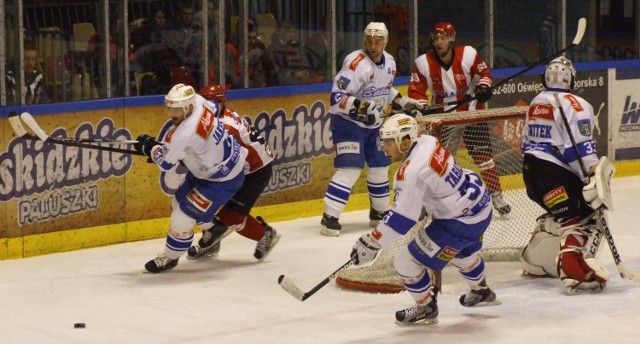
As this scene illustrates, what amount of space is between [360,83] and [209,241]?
4.78 ft

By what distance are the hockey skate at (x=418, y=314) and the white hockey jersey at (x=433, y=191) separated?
40 cm

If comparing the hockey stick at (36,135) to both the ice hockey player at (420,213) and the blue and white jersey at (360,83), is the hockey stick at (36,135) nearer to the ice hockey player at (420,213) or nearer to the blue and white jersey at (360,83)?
the blue and white jersey at (360,83)

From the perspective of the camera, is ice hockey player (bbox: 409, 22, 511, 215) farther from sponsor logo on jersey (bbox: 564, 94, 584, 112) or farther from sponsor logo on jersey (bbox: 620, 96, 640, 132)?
sponsor logo on jersey (bbox: 620, 96, 640, 132)

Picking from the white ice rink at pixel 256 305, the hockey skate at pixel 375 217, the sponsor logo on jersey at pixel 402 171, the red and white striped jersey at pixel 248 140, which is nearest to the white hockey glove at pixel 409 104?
the hockey skate at pixel 375 217

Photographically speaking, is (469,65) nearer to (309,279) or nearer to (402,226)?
(309,279)

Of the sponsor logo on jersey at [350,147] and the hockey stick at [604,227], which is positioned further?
the sponsor logo on jersey at [350,147]

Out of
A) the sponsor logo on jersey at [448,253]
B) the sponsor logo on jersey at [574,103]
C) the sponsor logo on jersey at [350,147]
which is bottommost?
the sponsor logo on jersey at [448,253]

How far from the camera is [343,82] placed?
342 inches

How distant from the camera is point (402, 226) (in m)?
6.05

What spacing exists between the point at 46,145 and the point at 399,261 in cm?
269

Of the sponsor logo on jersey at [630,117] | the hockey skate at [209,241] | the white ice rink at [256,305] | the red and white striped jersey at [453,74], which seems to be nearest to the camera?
the white ice rink at [256,305]

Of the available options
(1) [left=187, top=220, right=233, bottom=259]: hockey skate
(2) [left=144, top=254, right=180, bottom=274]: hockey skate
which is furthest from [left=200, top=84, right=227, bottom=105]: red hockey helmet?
(2) [left=144, top=254, right=180, bottom=274]: hockey skate

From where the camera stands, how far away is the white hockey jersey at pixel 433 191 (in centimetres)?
606

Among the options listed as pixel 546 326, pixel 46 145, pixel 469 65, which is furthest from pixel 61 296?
pixel 469 65
